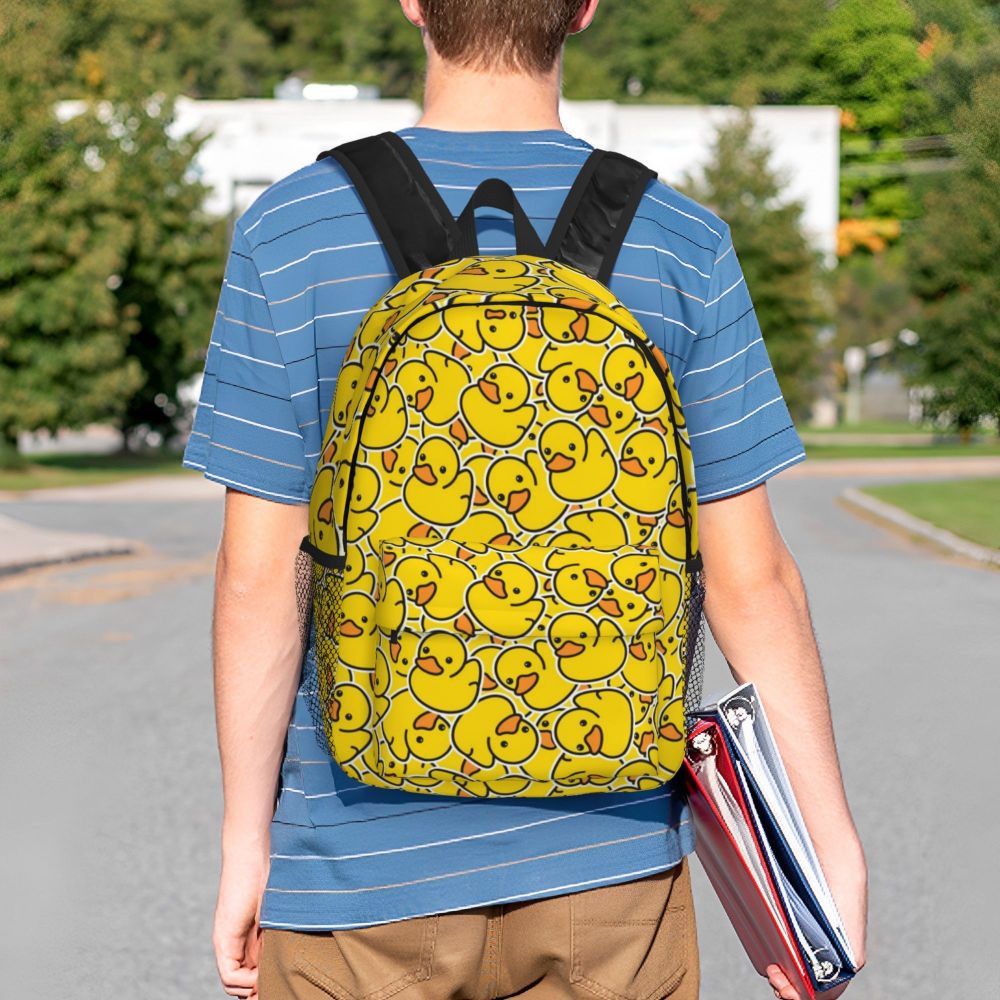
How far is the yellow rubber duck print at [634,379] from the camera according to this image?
1.82 meters

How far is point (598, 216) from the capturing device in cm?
203

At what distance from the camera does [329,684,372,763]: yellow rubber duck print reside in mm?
1840

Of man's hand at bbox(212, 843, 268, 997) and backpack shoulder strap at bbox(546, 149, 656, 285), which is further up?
backpack shoulder strap at bbox(546, 149, 656, 285)

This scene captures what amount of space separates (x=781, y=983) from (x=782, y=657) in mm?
391

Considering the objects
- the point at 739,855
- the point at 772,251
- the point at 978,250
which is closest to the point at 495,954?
the point at 739,855

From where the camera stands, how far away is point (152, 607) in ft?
46.4

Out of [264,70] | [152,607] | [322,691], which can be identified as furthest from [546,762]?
[264,70]

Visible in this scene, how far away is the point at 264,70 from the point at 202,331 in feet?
206

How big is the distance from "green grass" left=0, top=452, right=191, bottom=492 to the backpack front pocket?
2819cm

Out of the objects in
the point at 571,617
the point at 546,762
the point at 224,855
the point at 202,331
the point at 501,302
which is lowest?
the point at 202,331

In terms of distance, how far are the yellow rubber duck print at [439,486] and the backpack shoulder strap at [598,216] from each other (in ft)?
1.11

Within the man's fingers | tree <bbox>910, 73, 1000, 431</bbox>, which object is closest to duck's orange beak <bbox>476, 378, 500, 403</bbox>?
the man's fingers

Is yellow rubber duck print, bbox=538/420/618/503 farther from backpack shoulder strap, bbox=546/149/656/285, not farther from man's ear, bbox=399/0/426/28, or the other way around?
man's ear, bbox=399/0/426/28

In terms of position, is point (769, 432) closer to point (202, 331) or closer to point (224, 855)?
point (224, 855)
